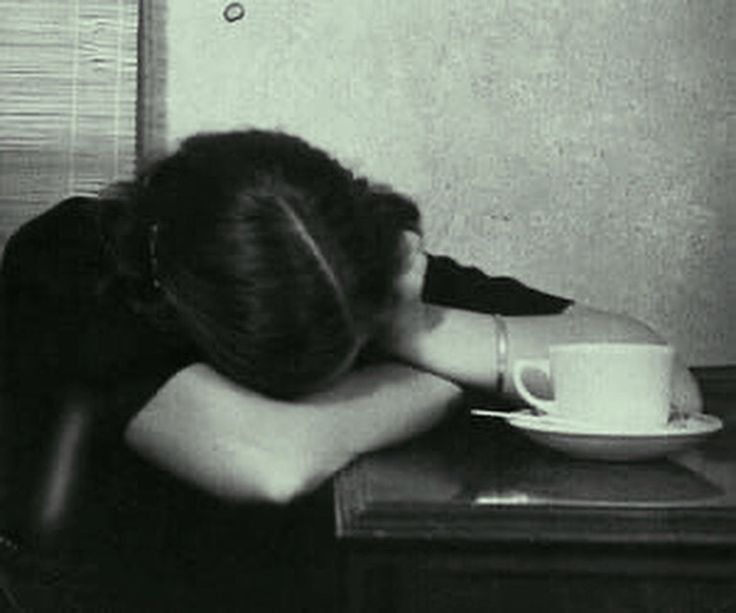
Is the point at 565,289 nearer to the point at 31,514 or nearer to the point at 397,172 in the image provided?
the point at 397,172

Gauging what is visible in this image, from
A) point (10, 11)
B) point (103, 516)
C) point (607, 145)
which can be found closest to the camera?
point (103, 516)

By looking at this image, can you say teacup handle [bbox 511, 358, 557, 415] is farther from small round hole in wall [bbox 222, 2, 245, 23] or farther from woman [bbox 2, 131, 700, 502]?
small round hole in wall [bbox 222, 2, 245, 23]

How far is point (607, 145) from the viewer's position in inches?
84.7

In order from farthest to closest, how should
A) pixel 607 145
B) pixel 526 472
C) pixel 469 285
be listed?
pixel 607 145 → pixel 469 285 → pixel 526 472

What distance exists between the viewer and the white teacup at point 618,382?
1.04m

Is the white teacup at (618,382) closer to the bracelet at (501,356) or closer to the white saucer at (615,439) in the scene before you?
the white saucer at (615,439)

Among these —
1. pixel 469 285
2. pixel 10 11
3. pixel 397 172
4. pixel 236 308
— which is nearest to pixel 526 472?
pixel 236 308

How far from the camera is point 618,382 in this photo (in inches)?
41.1

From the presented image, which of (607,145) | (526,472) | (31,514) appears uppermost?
(607,145)

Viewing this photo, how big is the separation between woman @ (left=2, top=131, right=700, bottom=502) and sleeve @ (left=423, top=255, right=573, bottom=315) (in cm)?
17

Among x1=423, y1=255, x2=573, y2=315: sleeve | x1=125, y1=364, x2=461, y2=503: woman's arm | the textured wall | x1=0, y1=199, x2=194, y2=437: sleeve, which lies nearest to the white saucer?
x1=125, y1=364, x2=461, y2=503: woman's arm

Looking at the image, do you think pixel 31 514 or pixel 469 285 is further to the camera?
pixel 469 285

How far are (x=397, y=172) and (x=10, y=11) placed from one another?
64 cm

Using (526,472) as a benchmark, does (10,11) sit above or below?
above
